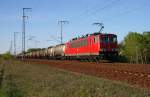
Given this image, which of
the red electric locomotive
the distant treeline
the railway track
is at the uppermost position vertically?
the distant treeline

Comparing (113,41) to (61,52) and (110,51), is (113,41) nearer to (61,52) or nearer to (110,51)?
(110,51)

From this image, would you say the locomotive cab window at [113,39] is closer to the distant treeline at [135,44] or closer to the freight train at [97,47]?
the freight train at [97,47]

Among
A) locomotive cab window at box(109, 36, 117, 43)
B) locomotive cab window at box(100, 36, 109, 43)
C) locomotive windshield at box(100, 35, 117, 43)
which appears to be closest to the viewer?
locomotive cab window at box(100, 36, 109, 43)

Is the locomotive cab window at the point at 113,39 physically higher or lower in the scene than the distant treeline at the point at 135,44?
lower

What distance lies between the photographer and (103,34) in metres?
40.7

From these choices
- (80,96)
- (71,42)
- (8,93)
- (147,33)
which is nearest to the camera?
(80,96)

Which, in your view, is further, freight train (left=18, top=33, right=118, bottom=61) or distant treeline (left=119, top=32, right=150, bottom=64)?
distant treeline (left=119, top=32, right=150, bottom=64)

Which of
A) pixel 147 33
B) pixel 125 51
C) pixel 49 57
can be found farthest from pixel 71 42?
pixel 147 33

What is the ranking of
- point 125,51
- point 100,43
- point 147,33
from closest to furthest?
1. point 100,43
2. point 125,51
3. point 147,33

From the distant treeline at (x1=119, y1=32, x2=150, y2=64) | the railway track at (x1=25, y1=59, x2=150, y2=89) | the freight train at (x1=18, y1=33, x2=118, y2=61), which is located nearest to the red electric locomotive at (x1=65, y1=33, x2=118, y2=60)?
the freight train at (x1=18, y1=33, x2=118, y2=61)

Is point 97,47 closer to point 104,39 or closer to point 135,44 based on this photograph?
point 104,39

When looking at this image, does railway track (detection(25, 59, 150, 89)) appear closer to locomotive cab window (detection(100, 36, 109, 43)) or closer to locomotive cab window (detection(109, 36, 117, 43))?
locomotive cab window (detection(100, 36, 109, 43))

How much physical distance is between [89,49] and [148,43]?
218 feet

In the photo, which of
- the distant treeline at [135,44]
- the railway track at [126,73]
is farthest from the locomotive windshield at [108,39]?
the distant treeline at [135,44]
